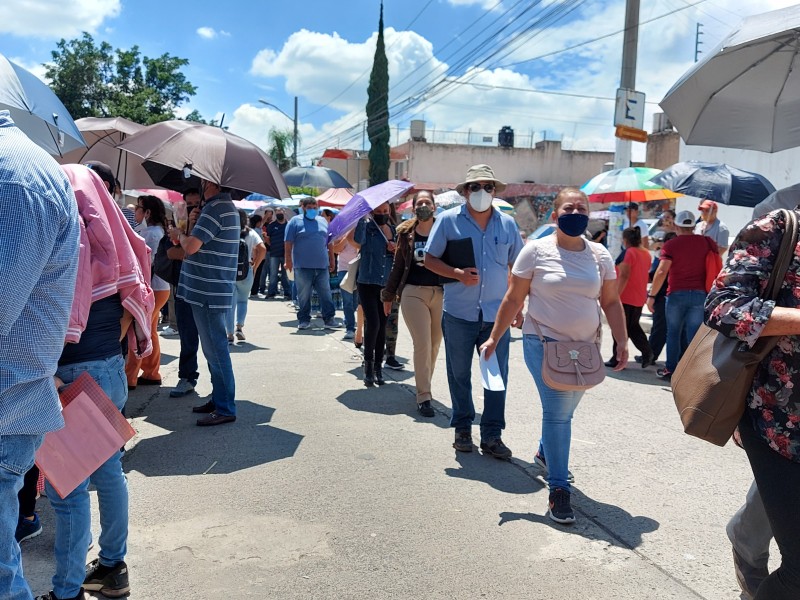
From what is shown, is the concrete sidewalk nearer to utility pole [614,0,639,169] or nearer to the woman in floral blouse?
the woman in floral blouse

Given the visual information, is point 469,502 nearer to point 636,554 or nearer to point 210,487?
point 636,554

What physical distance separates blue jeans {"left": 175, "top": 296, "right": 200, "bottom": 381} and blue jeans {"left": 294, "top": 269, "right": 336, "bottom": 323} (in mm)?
4541

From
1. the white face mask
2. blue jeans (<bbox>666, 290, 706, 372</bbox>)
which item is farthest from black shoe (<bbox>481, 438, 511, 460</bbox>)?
blue jeans (<bbox>666, 290, 706, 372</bbox>)

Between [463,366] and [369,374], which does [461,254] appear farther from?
[369,374]

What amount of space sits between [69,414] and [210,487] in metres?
1.80

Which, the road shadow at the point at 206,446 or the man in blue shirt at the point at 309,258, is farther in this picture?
the man in blue shirt at the point at 309,258

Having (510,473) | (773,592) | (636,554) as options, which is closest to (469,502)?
(510,473)

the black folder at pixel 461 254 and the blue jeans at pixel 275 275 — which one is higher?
the black folder at pixel 461 254

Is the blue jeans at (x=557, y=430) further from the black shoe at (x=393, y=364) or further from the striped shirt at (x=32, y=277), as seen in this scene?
the black shoe at (x=393, y=364)

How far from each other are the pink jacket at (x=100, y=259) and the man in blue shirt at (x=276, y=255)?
517 inches

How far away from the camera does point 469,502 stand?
4266 mm

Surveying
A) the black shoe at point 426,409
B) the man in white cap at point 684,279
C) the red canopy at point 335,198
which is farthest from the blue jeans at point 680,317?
the red canopy at point 335,198

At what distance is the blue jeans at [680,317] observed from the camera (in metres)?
7.65

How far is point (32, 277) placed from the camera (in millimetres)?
2090
